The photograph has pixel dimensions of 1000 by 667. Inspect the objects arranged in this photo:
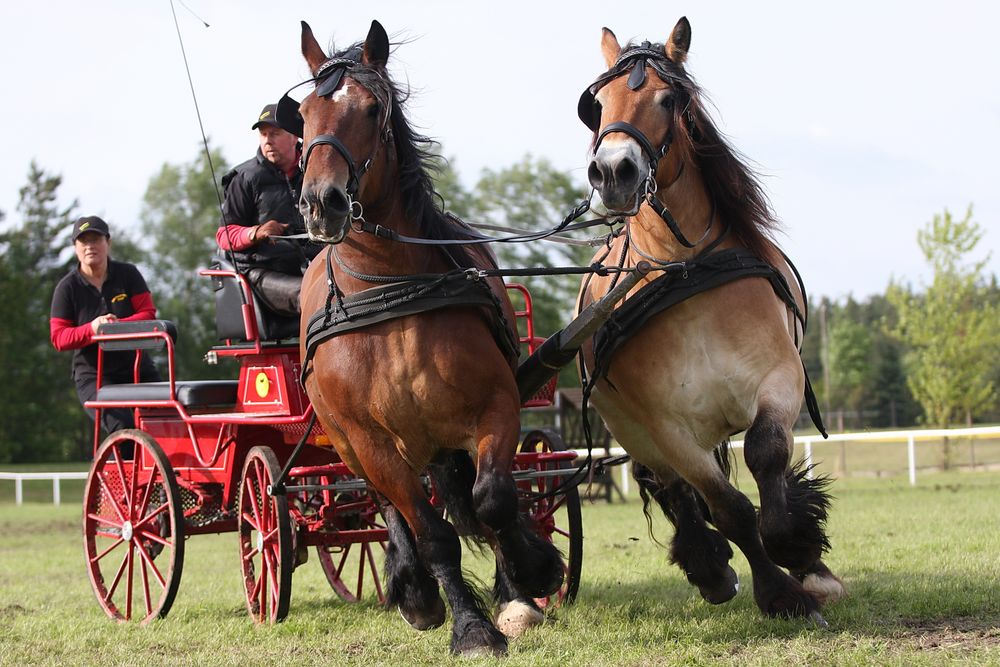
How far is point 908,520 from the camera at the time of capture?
32.1 ft

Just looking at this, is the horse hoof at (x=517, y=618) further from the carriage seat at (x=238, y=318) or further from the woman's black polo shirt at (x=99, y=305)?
the woman's black polo shirt at (x=99, y=305)

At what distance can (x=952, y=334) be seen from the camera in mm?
23906

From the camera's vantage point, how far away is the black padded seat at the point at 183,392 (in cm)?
641

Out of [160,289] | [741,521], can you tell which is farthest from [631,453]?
[160,289]

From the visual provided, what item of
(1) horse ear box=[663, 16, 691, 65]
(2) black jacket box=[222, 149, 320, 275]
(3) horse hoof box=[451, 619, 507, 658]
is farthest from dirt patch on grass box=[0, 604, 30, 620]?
(1) horse ear box=[663, 16, 691, 65]

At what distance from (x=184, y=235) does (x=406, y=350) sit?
41.0 metres

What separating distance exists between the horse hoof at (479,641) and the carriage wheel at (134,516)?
7.15ft

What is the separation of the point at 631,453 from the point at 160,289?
40081 mm

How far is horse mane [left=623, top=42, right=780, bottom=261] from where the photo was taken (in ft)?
16.0

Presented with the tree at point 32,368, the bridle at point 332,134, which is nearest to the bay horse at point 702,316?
the bridle at point 332,134

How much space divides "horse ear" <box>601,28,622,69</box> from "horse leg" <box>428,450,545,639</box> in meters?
1.86

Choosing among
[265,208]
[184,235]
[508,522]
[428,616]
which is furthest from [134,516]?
[184,235]

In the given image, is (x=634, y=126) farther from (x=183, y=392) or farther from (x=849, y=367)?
(x=849, y=367)

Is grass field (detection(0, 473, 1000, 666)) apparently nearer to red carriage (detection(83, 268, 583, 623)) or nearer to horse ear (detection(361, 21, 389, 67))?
red carriage (detection(83, 268, 583, 623))
